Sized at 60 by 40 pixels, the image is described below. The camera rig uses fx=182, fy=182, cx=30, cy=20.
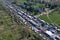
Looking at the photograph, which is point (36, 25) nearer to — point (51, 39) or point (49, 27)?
point (49, 27)

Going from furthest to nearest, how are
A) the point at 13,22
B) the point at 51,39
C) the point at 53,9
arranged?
the point at 53,9, the point at 13,22, the point at 51,39

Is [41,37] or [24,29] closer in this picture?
[41,37]

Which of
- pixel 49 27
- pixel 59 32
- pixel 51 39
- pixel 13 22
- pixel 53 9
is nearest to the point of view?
pixel 51 39

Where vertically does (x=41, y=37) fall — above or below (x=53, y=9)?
above

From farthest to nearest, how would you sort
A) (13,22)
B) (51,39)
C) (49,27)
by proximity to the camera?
(13,22)
(49,27)
(51,39)

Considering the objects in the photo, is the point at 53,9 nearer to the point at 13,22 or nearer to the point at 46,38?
the point at 13,22

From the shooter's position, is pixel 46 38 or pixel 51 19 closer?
pixel 46 38

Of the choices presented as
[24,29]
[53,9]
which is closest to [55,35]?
[24,29]

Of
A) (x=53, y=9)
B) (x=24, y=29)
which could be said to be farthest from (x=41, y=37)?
(x=53, y=9)
